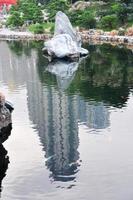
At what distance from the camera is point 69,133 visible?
34.1 metres

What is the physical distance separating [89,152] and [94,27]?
6242cm

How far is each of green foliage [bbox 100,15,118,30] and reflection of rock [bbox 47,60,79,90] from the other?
2422cm

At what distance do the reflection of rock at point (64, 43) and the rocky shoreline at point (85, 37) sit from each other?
1123 centimetres

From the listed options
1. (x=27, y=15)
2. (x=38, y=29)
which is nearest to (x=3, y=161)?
(x=38, y=29)

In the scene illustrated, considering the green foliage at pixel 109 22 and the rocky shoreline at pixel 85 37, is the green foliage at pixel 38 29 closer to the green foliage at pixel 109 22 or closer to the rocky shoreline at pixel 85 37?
the rocky shoreline at pixel 85 37

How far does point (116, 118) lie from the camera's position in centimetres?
3744

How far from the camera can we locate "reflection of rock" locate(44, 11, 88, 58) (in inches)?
2557

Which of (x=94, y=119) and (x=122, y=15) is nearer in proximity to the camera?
(x=94, y=119)

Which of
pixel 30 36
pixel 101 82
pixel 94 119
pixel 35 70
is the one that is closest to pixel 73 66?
pixel 35 70

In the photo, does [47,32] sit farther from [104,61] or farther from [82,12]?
[104,61]

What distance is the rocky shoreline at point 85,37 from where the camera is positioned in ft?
265

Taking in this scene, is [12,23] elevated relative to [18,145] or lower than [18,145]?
lower

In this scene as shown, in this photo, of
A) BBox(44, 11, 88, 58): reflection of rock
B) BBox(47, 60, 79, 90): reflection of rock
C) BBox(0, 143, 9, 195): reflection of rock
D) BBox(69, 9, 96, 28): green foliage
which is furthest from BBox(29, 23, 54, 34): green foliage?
BBox(0, 143, 9, 195): reflection of rock

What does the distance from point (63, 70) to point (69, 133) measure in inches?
934
